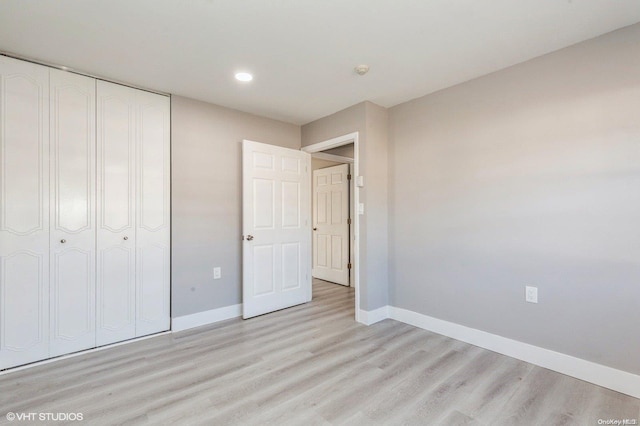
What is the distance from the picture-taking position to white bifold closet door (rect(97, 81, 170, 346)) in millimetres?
2691

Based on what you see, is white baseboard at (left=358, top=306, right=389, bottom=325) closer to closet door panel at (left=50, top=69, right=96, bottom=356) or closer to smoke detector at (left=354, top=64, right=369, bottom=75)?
smoke detector at (left=354, top=64, right=369, bottom=75)

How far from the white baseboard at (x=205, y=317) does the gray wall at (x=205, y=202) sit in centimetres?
6

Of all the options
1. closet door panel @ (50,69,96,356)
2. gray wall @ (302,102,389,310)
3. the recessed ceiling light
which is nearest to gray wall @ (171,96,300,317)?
closet door panel @ (50,69,96,356)

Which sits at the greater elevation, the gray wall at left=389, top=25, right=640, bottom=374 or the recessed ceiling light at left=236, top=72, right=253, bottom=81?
the recessed ceiling light at left=236, top=72, right=253, bottom=81

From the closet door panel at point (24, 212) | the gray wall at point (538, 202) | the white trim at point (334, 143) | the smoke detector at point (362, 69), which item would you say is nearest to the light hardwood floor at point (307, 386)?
the closet door panel at point (24, 212)

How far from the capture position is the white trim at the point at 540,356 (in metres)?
1.98

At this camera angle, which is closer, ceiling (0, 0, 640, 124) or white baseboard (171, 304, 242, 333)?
ceiling (0, 0, 640, 124)

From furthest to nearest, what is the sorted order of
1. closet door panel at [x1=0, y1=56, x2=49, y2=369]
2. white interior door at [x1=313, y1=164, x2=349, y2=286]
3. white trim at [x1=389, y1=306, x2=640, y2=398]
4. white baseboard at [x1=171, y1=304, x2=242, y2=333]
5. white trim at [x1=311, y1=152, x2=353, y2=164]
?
white interior door at [x1=313, y1=164, x2=349, y2=286] → white trim at [x1=311, y1=152, x2=353, y2=164] → white baseboard at [x1=171, y1=304, x2=242, y2=333] → closet door panel at [x1=0, y1=56, x2=49, y2=369] → white trim at [x1=389, y1=306, x2=640, y2=398]

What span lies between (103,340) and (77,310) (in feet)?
1.19

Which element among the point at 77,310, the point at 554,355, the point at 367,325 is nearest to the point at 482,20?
the point at 554,355

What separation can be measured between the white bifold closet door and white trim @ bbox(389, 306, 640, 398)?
2.71m

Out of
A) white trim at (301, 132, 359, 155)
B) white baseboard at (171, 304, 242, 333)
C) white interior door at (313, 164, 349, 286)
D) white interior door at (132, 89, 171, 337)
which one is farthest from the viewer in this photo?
white interior door at (313, 164, 349, 286)

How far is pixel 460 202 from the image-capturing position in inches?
111

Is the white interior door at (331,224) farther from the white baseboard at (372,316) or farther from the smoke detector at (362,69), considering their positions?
the smoke detector at (362,69)
